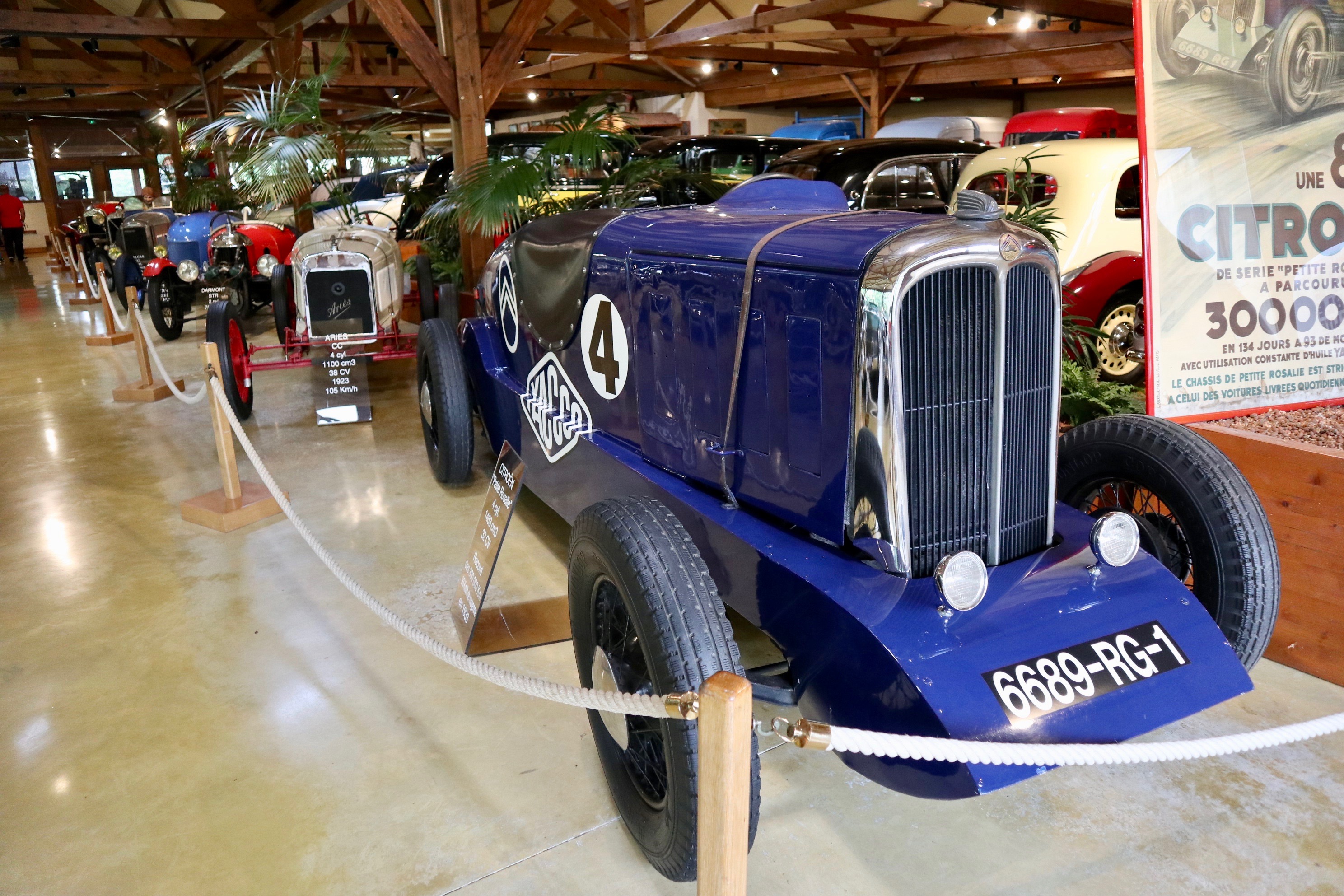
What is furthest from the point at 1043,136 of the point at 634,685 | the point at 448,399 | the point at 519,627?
the point at 634,685

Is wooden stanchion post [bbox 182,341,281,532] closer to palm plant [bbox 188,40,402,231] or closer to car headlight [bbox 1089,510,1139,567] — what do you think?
palm plant [bbox 188,40,402,231]

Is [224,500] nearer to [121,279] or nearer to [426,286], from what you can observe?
[426,286]

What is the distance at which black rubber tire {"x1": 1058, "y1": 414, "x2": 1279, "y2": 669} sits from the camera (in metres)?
2.12

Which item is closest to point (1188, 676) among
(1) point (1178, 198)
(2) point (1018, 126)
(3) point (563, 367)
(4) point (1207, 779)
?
(4) point (1207, 779)

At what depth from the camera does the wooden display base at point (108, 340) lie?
860cm

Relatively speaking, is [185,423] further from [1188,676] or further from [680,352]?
[1188,676]

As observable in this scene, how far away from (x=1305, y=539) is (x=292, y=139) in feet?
21.6

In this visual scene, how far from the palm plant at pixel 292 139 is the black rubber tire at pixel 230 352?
1559mm

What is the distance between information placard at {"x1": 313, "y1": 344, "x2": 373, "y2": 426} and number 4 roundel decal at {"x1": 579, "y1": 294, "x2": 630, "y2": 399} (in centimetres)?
300

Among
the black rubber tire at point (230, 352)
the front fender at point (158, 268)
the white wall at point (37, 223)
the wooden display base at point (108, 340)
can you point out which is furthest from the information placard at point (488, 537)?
the white wall at point (37, 223)

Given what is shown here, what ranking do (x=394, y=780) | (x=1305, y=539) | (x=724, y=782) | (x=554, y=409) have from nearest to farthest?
1. (x=724, y=782)
2. (x=394, y=780)
3. (x=1305, y=539)
4. (x=554, y=409)

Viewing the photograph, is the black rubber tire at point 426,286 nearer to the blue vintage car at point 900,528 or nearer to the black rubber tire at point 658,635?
the blue vintage car at point 900,528

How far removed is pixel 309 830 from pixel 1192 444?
7.68 feet

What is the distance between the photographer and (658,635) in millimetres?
1741
